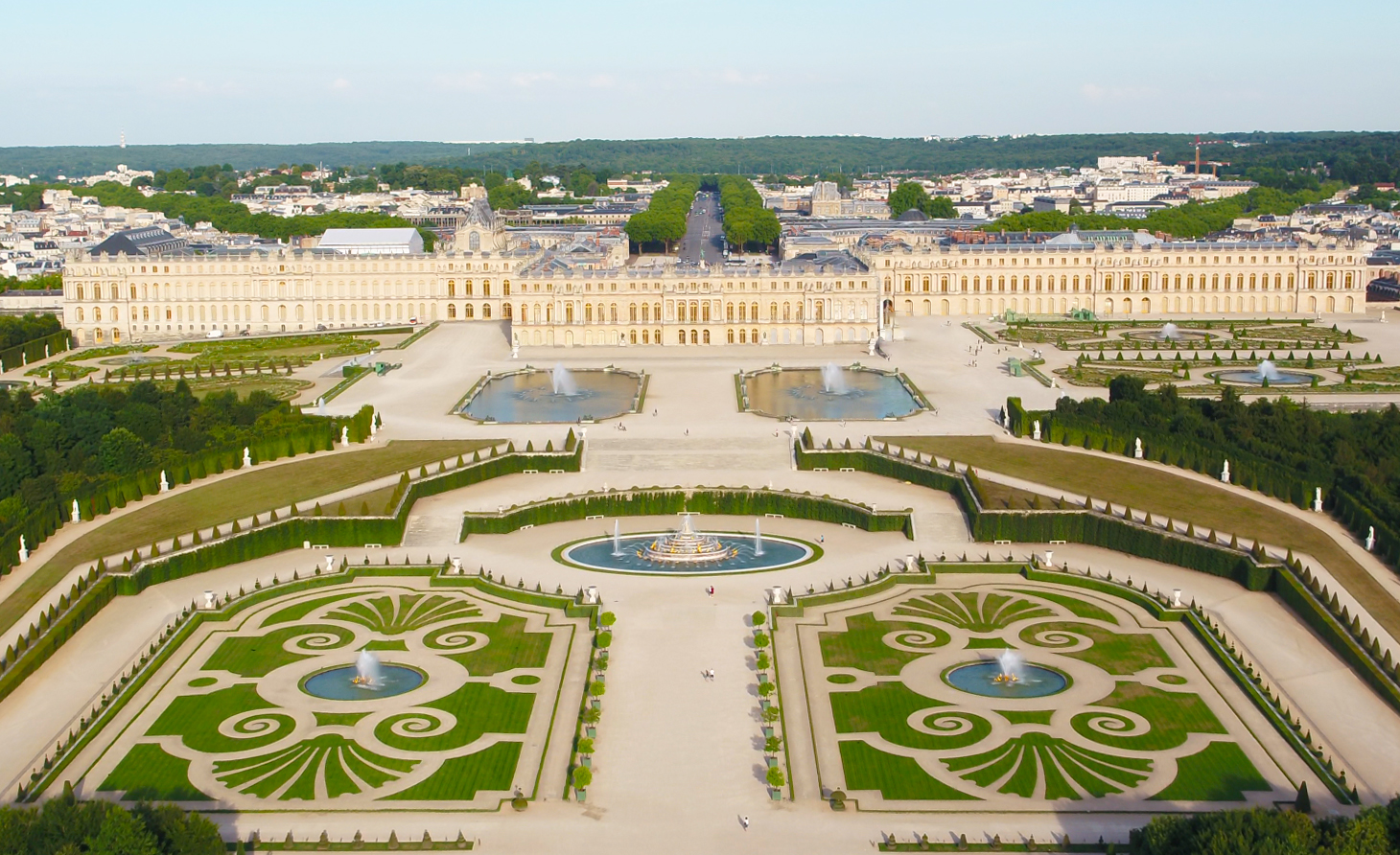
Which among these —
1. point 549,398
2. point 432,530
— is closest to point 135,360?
point 549,398

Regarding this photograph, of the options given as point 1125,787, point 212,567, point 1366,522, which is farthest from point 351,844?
point 1366,522

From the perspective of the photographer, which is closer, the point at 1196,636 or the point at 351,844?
the point at 351,844

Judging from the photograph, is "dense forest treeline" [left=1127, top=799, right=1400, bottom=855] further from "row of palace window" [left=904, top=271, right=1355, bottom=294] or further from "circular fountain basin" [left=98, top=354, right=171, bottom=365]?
"row of palace window" [left=904, top=271, right=1355, bottom=294]

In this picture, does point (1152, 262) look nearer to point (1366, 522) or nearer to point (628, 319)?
point (628, 319)

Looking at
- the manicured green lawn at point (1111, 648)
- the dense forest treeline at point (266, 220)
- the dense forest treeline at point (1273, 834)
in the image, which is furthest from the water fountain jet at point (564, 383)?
the dense forest treeline at point (266, 220)

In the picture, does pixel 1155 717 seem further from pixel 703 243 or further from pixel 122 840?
pixel 703 243
